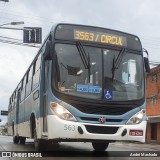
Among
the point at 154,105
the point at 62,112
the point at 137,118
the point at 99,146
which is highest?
the point at 154,105

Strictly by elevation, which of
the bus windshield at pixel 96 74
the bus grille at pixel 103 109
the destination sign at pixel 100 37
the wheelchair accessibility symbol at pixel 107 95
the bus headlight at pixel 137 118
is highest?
the destination sign at pixel 100 37

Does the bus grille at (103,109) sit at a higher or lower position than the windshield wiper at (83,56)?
lower

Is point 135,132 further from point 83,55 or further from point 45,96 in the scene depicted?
point 45,96

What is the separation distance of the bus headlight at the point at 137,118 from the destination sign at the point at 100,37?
2.03 meters

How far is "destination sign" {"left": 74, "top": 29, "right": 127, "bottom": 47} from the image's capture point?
34.8 ft

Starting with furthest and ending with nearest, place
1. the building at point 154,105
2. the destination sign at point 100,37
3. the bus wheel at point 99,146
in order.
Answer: the building at point 154,105
the bus wheel at point 99,146
the destination sign at point 100,37

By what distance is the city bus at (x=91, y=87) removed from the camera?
9719 millimetres

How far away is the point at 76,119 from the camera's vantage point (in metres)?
9.65

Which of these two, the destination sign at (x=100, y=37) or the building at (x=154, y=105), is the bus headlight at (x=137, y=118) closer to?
the destination sign at (x=100, y=37)

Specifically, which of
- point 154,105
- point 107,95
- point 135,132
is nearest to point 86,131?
point 107,95

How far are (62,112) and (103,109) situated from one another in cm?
110

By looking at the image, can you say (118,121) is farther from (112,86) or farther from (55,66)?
(55,66)

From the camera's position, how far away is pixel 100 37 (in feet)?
35.4

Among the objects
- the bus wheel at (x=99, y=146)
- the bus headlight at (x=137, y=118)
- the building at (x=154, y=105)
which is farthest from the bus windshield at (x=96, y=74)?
the building at (x=154, y=105)
